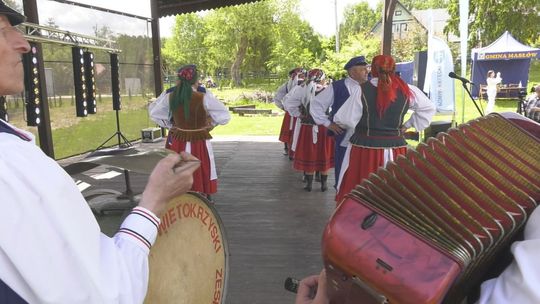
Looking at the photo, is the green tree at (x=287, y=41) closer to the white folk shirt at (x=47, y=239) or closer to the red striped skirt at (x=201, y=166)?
the red striped skirt at (x=201, y=166)

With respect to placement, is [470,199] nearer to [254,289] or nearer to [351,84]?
[254,289]

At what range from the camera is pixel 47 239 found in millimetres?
690

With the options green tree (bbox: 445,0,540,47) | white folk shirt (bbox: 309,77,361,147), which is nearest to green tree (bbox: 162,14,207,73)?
green tree (bbox: 445,0,540,47)

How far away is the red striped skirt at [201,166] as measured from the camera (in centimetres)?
443

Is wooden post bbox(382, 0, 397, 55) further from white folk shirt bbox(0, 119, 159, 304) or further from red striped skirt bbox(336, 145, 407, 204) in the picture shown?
white folk shirt bbox(0, 119, 159, 304)

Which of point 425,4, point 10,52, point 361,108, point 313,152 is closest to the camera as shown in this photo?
point 10,52

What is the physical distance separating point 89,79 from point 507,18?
29.0 metres

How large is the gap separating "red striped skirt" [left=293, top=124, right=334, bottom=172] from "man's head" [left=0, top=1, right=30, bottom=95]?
4.87 metres

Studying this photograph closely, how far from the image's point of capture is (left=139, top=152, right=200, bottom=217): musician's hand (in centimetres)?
98

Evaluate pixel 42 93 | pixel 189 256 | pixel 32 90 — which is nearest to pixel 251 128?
pixel 42 93

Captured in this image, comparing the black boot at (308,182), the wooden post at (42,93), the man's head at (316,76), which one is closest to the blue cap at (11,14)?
the black boot at (308,182)

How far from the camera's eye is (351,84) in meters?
4.24

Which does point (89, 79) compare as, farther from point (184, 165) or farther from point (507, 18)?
point (507, 18)

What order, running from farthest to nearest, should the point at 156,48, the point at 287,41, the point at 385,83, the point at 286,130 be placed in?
the point at 287,41
the point at 156,48
the point at 286,130
the point at 385,83
